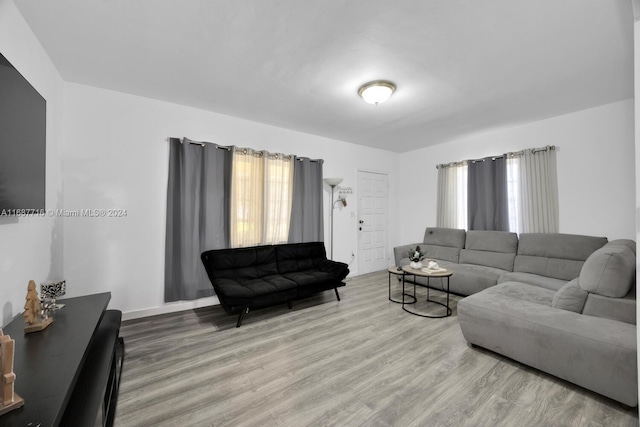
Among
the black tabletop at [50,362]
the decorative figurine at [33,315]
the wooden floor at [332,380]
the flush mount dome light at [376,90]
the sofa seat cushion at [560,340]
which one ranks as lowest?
the wooden floor at [332,380]

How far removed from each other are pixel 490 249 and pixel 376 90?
3255mm

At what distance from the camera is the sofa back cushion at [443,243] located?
450 centimetres

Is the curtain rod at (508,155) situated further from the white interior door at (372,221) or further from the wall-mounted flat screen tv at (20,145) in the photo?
the wall-mounted flat screen tv at (20,145)

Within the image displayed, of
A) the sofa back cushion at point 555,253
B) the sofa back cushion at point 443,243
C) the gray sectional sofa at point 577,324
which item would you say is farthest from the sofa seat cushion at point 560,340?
the sofa back cushion at point 443,243

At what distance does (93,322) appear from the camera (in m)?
1.62

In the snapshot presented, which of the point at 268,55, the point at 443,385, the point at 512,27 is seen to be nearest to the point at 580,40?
the point at 512,27

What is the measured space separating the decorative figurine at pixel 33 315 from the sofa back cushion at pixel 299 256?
2.43 meters

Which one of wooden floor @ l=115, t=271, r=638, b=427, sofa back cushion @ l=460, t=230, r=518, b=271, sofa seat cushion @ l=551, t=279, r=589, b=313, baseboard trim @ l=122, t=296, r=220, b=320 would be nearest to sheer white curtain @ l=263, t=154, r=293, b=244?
baseboard trim @ l=122, t=296, r=220, b=320

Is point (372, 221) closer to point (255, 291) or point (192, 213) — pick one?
point (255, 291)

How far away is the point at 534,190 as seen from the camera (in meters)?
3.83

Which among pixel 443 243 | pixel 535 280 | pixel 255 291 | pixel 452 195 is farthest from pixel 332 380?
pixel 452 195

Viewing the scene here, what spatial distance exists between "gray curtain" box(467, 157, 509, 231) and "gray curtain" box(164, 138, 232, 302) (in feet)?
13.8

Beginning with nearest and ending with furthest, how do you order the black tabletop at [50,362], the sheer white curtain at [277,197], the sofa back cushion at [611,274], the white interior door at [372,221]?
the black tabletop at [50,362] < the sofa back cushion at [611,274] < the sheer white curtain at [277,197] < the white interior door at [372,221]

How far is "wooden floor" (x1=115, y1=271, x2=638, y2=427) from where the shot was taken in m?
1.58
